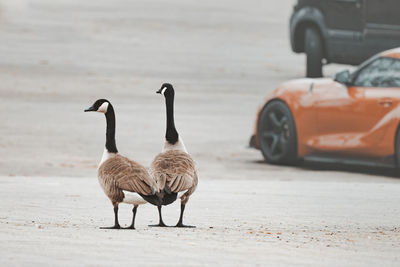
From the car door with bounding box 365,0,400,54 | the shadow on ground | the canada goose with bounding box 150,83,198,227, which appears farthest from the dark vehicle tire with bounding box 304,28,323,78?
the canada goose with bounding box 150,83,198,227

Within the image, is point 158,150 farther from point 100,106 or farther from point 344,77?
point 100,106

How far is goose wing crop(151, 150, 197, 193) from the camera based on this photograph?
8469 millimetres

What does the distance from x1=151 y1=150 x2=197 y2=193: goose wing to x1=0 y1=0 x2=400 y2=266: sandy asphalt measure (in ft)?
1.15

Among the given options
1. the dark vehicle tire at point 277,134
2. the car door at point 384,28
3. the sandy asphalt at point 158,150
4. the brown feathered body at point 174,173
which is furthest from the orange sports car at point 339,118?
the car door at point 384,28

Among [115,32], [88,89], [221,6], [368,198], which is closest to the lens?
[368,198]

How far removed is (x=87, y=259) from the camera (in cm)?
743

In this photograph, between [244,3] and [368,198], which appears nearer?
[368,198]

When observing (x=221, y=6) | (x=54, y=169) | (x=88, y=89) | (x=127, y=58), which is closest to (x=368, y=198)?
(x=54, y=169)

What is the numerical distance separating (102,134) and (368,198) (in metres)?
7.20

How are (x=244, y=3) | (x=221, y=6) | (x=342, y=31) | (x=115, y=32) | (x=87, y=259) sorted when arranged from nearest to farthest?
(x=87, y=259), (x=342, y=31), (x=115, y=32), (x=221, y=6), (x=244, y=3)

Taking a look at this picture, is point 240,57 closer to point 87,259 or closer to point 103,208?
point 103,208

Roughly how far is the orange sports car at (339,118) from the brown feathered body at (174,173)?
5.85 metres

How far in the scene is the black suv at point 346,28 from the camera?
2222 centimetres

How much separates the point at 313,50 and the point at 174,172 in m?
15.5
